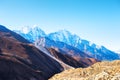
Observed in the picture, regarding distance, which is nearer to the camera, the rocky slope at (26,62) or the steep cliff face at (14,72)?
the steep cliff face at (14,72)

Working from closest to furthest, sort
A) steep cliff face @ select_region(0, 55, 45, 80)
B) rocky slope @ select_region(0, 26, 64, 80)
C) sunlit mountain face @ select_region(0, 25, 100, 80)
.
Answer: steep cliff face @ select_region(0, 55, 45, 80)
sunlit mountain face @ select_region(0, 25, 100, 80)
rocky slope @ select_region(0, 26, 64, 80)

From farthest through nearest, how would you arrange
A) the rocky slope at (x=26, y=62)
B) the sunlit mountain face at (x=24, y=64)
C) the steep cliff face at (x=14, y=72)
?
the rocky slope at (x=26, y=62) < the sunlit mountain face at (x=24, y=64) < the steep cliff face at (x=14, y=72)

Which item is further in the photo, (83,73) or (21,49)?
(21,49)

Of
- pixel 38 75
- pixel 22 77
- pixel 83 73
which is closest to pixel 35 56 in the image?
pixel 38 75

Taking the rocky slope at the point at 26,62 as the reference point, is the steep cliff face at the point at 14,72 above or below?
below

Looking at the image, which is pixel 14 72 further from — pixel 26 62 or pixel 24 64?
pixel 26 62

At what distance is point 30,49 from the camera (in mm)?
160000

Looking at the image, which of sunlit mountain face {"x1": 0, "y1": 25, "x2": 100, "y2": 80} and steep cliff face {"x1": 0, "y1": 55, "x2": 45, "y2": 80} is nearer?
steep cliff face {"x1": 0, "y1": 55, "x2": 45, "y2": 80}

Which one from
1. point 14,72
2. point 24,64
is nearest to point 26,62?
point 24,64

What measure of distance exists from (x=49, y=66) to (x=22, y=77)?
36.5 meters

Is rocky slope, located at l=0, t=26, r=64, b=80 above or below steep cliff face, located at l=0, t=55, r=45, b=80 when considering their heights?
above

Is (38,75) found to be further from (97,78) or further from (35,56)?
(97,78)

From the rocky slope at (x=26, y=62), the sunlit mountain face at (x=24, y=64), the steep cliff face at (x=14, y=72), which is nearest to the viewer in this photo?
the steep cliff face at (x=14, y=72)

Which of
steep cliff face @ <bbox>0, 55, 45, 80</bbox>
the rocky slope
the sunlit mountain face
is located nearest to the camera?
steep cliff face @ <bbox>0, 55, 45, 80</bbox>
